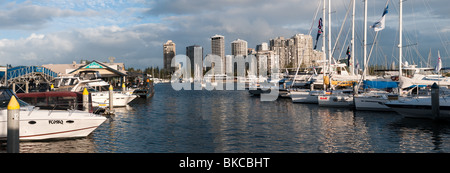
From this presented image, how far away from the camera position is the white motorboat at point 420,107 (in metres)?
26.9

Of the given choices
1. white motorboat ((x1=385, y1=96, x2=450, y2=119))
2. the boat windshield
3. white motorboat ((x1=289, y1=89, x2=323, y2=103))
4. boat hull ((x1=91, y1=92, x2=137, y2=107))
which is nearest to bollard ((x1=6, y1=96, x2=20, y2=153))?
the boat windshield

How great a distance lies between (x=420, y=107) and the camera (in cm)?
2783

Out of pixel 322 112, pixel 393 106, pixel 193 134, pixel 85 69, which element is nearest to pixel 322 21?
pixel 322 112

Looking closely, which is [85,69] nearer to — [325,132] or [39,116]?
[39,116]

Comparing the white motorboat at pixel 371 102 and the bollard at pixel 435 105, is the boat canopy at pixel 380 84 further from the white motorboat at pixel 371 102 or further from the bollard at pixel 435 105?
the bollard at pixel 435 105

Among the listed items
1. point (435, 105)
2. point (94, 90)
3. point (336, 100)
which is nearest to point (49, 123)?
point (94, 90)

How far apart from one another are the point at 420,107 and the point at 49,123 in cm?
2643

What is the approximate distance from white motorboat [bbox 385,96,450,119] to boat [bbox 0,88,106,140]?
23082 mm

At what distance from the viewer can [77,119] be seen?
62.5ft

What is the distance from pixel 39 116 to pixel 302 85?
50.4m

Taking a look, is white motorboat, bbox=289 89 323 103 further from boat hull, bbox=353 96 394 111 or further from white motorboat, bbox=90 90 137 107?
white motorboat, bbox=90 90 137 107

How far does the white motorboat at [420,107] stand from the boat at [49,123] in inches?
909

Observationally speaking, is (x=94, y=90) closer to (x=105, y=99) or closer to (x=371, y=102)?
(x=105, y=99)

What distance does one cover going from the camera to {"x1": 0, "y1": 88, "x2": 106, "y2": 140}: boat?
18.2 m
